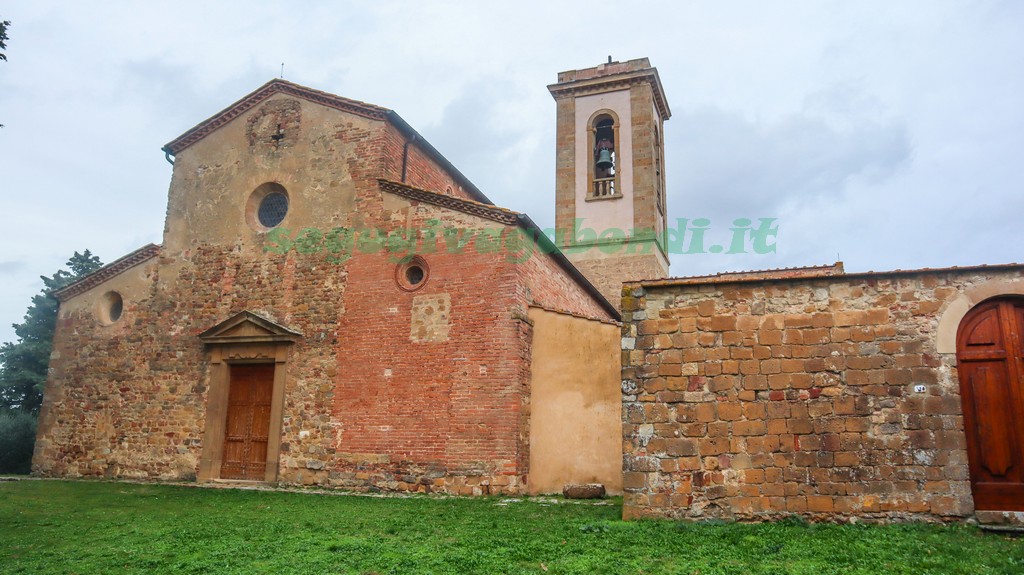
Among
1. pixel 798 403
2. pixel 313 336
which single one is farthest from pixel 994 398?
pixel 313 336

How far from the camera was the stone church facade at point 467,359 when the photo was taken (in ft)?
23.6

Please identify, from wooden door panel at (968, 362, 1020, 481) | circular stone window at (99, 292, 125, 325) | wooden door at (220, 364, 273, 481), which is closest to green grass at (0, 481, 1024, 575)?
wooden door panel at (968, 362, 1020, 481)

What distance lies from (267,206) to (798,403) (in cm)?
1133

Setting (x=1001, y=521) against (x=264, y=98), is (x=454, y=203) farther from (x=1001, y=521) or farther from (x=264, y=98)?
(x=1001, y=521)

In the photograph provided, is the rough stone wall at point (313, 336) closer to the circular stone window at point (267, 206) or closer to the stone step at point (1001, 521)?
the circular stone window at point (267, 206)

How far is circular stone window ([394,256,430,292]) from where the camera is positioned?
1259 centimetres

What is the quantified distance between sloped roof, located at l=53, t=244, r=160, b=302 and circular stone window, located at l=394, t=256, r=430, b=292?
19.9 feet

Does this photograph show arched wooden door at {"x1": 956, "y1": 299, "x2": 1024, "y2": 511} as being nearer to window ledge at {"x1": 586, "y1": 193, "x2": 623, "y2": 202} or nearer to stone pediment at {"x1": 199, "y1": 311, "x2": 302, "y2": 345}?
stone pediment at {"x1": 199, "y1": 311, "x2": 302, "y2": 345}

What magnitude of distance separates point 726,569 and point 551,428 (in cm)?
637

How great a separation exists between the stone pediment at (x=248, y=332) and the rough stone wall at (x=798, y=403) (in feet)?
25.2

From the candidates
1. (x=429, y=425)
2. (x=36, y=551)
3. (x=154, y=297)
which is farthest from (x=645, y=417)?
(x=154, y=297)

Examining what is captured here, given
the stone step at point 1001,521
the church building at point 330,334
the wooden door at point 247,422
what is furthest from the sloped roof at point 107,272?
the stone step at point 1001,521

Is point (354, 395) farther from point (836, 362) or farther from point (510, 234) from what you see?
point (836, 362)

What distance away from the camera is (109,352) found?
48.6ft
